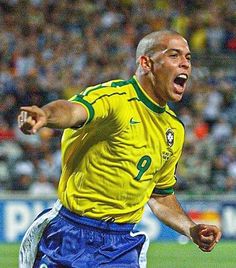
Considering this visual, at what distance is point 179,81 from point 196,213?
960cm

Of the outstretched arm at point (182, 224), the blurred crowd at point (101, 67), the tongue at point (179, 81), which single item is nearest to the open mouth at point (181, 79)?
the tongue at point (179, 81)

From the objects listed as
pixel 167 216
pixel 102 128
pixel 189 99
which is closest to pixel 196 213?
pixel 189 99

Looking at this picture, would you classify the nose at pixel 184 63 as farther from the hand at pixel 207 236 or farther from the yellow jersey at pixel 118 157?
the hand at pixel 207 236

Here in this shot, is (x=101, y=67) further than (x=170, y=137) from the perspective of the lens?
Yes

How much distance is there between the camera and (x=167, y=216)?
545cm

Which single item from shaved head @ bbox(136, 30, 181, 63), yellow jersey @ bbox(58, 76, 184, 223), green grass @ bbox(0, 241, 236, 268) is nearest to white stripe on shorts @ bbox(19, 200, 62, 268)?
yellow jersey @ bbox(58, 76, 184, 223)

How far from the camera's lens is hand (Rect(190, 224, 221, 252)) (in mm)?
4973

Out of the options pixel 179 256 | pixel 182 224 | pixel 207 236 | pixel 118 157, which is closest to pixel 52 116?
pixel 118 157

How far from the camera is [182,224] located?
533 centimetres

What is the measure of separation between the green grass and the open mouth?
576 cm

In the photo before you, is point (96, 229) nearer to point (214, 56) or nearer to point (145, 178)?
point (145, 178)

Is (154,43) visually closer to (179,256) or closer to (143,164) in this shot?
(143,164)

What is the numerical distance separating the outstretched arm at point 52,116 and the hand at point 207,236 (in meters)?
1.14

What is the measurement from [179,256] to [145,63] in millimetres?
7084
